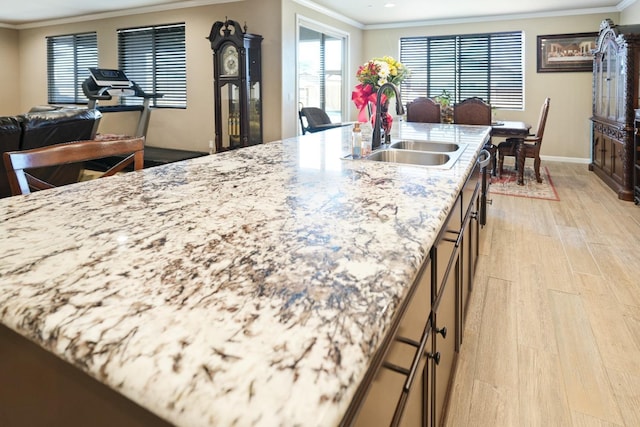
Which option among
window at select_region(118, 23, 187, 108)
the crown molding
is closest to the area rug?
the crown molding

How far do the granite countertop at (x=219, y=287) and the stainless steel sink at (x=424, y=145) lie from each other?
4.00 ft

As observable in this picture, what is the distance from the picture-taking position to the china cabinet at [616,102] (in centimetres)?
446

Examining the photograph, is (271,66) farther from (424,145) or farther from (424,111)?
(424,145)

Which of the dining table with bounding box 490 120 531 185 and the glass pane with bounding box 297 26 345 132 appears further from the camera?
the glass pane with bounding box 297 26 345 132

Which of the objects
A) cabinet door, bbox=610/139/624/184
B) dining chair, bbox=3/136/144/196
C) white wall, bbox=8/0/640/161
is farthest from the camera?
white wall, bbox=8/0/640/161

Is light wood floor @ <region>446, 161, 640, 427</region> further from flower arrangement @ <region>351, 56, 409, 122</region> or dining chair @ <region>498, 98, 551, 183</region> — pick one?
dining chair @ <region>498, 98, 551, 183</region>

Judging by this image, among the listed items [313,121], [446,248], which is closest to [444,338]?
[446,248]

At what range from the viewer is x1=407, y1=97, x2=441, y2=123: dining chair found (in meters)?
5.70

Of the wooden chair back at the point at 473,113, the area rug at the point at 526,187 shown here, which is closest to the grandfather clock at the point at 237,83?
the wooden chair back at the point at 473,113

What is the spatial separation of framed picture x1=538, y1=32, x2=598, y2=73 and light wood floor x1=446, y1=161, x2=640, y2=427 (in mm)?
4096

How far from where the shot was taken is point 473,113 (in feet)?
18.0

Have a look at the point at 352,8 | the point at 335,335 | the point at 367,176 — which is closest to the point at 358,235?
the point at 335,335

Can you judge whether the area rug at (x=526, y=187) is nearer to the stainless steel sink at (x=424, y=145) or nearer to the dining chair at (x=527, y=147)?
the dining chair at (x=527, y=147)

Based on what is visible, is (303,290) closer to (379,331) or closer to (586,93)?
(379,331)
